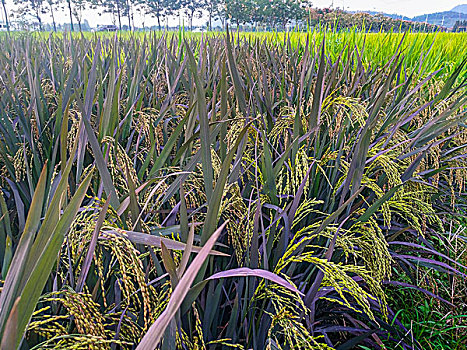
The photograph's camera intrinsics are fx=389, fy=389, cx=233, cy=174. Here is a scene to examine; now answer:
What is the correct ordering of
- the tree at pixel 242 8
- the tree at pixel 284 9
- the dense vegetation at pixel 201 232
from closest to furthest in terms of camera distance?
the dense vegetation at pixel 201 232, the tree at pixel 242 8, the tree at pixel 284 9

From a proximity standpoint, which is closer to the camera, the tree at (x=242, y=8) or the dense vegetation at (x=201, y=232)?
the dense vegetation at (x=201, y=232)

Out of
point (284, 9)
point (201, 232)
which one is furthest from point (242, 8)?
point (201, 232)

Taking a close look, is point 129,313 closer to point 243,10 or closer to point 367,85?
point 367,85

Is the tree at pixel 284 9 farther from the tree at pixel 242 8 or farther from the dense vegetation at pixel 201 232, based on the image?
the dense vegetation at pixel 201 232

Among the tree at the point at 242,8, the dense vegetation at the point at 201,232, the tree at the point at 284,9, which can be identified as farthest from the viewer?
the tree at the point at 284,9

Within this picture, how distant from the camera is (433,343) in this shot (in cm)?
148

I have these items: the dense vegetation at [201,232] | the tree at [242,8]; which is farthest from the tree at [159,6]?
the dense vegetation at [201,232]

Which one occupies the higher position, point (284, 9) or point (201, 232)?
point (284, 9)

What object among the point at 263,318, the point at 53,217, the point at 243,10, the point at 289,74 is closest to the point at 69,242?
the point at 53,217

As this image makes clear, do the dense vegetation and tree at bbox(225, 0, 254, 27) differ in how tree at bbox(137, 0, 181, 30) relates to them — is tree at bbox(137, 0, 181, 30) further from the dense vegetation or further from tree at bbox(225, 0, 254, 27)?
the dense vegetation

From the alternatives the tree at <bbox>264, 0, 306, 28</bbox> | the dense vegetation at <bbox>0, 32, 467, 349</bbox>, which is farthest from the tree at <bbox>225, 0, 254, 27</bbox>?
the dense vegetation at <bbox>0, 32, 467, 349</bbox>

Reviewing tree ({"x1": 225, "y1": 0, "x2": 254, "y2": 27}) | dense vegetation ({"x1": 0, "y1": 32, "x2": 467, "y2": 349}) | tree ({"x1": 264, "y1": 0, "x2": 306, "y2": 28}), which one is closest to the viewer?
dense vegetation ({"x1": 0, "y1": 32, "x2": 467, "y2": 349})

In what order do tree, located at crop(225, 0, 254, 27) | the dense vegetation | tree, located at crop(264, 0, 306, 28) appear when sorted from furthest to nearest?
1. tree, located at crop(264, 0, 306, 28)
2. tree, located at crop(225, 0, 254, 27)
3. the dense vegetation

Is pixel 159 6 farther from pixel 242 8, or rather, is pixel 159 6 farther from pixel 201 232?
pixel 201 232
